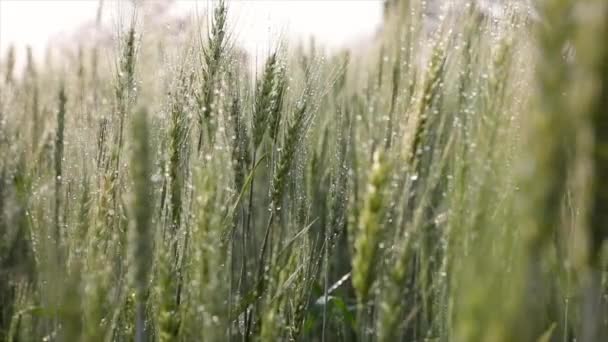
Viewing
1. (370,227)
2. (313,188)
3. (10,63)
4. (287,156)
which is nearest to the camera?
(370,227)

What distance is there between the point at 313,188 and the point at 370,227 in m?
1.40

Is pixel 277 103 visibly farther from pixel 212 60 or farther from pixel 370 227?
pixel 370 227

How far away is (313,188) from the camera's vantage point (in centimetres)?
252

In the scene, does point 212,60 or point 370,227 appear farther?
point 212,60

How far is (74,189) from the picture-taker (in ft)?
5.25

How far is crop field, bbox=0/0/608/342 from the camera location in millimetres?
732

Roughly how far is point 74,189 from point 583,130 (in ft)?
3.72

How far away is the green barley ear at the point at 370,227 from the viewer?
1118mm

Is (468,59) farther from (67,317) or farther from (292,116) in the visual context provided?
(67,317)

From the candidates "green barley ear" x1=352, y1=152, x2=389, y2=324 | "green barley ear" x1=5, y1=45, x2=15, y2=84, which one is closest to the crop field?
"green barley ear" x1=352, y1=152, x2=389, y2=324

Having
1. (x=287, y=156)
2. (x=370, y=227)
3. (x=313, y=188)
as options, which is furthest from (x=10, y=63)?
(x=370, y=227)

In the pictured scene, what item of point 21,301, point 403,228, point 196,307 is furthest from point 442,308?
point 21,301

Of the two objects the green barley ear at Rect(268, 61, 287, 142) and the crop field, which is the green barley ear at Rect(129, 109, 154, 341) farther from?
the green barley ear at Rect(268, 61, 287, 142)

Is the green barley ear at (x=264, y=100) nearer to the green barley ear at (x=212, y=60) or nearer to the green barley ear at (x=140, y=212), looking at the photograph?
the green barley ear at (x=212, y=60)
